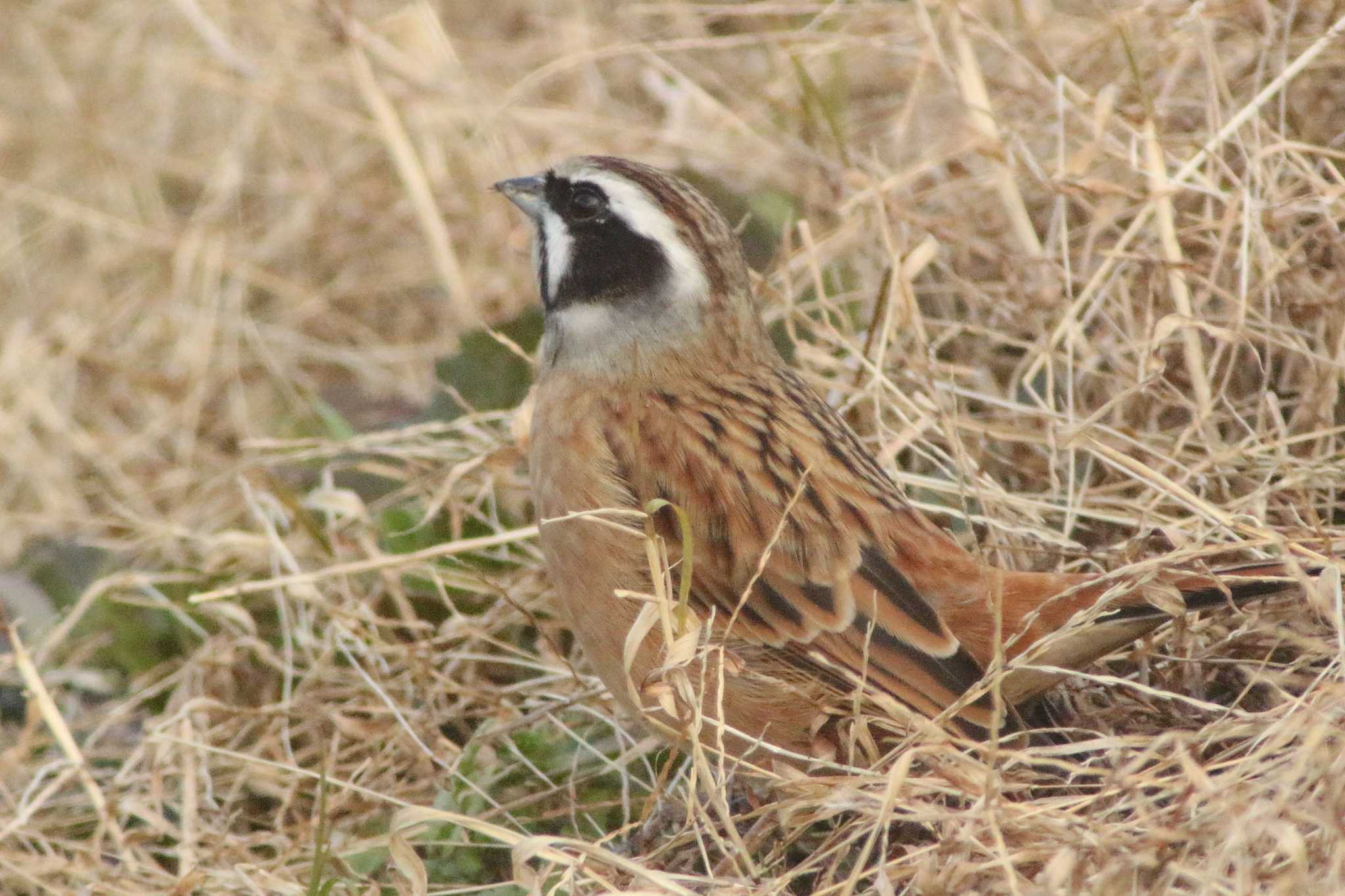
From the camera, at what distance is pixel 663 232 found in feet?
9.93

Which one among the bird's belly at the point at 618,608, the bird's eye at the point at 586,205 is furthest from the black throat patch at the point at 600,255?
the bird's belly at the point at 618,608

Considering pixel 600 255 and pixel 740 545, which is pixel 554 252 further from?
pixel 740 545

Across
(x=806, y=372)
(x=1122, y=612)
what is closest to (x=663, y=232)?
(x=806, y=372)

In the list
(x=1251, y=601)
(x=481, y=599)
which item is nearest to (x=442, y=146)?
(x=481, y=599)

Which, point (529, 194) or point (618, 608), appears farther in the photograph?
point (529, 194)

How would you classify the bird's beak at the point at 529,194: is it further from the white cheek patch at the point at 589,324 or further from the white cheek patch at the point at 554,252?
the white cheek patch at the point at 589,324

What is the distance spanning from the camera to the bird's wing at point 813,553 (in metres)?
2.55

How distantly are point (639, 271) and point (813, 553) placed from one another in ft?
2.42

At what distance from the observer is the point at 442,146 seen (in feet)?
17.0

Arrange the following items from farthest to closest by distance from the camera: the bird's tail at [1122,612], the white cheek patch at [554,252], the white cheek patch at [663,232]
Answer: the white cheek patch at [554,252]
the white cheek patch at [663,232]
the bird's tail at [1122,612]

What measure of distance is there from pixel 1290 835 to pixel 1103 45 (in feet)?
7.97

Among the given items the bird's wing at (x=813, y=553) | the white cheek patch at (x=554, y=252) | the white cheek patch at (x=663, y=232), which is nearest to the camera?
the bird's wing at (x=813, y=553)

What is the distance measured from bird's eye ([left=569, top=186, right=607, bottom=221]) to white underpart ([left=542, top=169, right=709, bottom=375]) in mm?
23

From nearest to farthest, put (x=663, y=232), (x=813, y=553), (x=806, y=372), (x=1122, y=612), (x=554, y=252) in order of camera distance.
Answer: (x=1122, y=612), (x=813, y=553), (x=663, y=232), (x=554, y=252), (x=806, y=372)
